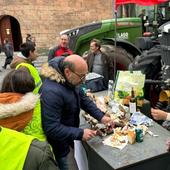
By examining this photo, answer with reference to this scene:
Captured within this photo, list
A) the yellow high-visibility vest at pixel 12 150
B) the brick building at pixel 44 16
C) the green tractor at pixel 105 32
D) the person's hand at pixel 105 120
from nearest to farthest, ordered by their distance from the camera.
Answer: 1. the yellow high-visibility vest at pixel 12 150
2. the person's hand at pixel 105 120
3. the green tractor at pixel 105 32
4. the brick building at pixel 44 16

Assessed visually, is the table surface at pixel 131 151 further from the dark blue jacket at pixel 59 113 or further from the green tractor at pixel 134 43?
the green tractor at pixel 134 43

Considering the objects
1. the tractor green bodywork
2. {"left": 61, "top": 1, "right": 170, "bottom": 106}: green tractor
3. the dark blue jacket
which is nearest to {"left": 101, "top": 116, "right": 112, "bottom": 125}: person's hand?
the dark blue jacket

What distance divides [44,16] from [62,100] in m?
16.0

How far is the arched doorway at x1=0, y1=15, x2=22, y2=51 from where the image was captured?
60.1 ft

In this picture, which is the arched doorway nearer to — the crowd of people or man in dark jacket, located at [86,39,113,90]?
man in dark jacket, located at [86,39,113,90]

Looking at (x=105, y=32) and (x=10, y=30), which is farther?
(x=10, y=30)

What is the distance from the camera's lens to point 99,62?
221 inches

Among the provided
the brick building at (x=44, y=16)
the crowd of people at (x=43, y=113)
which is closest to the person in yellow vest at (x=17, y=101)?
the crowd of people at (x=43, y=113)

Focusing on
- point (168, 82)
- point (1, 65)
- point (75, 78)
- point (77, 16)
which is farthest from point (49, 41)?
point (75, 78)

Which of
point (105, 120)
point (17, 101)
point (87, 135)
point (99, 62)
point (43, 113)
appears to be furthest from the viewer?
point (99, 62)

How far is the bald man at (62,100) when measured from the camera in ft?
8.09

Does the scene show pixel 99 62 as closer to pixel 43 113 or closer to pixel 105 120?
pixel 105 120

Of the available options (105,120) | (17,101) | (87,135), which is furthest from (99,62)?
(17,101)

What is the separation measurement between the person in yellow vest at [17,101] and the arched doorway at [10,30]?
16975 millimetres
